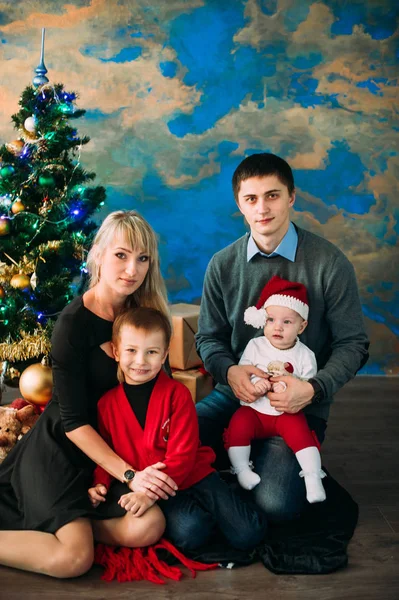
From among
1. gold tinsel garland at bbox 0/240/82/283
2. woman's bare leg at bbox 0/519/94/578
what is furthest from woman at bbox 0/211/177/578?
gold tinsel garland at bbox 0/240/82/283

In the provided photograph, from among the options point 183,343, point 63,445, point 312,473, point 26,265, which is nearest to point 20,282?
point 26,265

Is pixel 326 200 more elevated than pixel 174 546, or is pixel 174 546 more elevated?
pixel 326 200

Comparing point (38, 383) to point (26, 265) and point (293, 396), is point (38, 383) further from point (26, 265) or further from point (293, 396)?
point (293, 396)

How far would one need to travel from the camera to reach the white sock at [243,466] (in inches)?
85.2

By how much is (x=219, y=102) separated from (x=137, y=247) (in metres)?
2.21

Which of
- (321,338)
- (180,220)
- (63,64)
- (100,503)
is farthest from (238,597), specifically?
(63,64)

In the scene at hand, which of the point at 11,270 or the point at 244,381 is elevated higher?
the point at 11,270

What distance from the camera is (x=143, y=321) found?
6.49 ft

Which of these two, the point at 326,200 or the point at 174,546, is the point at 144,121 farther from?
the point at 174,546

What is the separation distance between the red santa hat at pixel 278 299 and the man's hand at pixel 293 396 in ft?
0.71

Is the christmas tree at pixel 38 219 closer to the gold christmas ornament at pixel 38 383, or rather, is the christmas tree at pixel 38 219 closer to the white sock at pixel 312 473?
the gold christmas ornament at pixel 38 383

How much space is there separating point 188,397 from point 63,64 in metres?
2.67

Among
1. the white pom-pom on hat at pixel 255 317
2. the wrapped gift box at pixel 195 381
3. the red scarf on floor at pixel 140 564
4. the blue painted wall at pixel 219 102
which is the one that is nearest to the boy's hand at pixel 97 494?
the red scarf on floor at pixel 140 564

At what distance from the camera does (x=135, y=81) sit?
3984 millimetres
